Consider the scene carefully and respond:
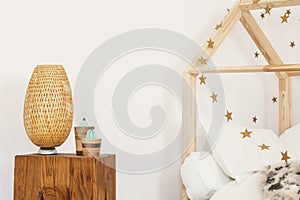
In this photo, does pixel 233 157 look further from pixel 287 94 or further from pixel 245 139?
pixel 287 94

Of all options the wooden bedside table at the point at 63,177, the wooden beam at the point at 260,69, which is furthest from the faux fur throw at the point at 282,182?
the wooden bedside table at the point at 63,177

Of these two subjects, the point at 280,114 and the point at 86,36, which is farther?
the point at 280,114

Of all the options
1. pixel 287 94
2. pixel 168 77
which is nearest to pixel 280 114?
pixel 287 94

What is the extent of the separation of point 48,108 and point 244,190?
770mm

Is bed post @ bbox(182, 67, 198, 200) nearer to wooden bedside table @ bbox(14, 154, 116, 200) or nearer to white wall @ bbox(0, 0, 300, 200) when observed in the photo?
white wall @ bbox(0, 0, 300, 200)

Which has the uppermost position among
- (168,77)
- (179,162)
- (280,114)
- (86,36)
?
(86,36)

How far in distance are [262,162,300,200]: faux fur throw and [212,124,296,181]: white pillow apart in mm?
163

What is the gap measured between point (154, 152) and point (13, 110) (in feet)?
2.33

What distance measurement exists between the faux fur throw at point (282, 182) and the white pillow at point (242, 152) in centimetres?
16

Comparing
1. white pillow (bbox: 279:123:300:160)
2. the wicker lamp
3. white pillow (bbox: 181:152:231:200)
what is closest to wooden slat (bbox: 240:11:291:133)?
A: white pillow (bbox: 279:123:300:160)

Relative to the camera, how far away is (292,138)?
6.56ft

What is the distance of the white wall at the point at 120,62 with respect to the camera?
5.78ft

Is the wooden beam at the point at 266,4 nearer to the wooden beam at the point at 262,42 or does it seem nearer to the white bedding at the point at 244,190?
the wooden beam at the point at 262,42

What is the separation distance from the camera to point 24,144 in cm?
180
